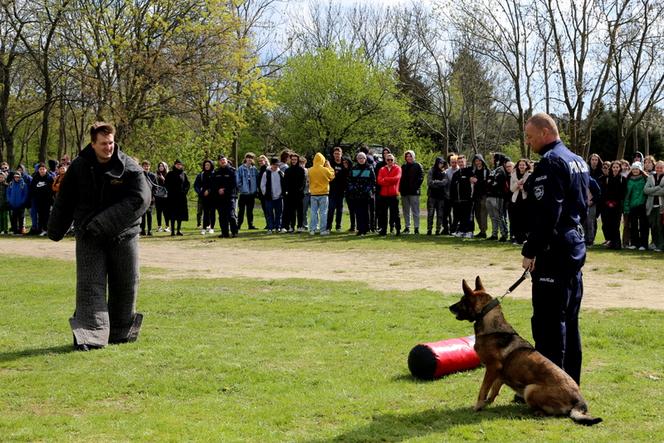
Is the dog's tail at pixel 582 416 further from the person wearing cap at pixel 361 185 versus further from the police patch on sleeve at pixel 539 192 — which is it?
the person wearing cap at pixel 361 185

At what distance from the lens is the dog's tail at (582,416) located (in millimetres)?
5531

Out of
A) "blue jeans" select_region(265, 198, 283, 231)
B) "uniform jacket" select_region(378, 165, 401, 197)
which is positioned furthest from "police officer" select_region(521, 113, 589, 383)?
"blue jeans" select_region(265, 198, 283, 231)

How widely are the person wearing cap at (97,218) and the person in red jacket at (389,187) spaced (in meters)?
12.8

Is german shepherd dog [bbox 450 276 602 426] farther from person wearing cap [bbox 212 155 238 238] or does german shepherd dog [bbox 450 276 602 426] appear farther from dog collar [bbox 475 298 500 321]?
person wearing cap [bbox 212 155 238 238]

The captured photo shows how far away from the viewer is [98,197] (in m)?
8.12

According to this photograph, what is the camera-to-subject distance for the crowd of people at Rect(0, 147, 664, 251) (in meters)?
18.2

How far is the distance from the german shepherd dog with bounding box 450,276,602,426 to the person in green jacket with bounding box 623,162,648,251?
42.6 ft

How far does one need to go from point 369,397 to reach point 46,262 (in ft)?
38.3

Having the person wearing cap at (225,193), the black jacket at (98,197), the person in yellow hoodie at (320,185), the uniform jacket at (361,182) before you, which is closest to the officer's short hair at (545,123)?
the black jacket at (98,197)

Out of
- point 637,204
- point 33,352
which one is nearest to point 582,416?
point 33,352

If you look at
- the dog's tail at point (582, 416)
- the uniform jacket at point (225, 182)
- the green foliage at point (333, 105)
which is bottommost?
the dog's tail at point (582, 416)

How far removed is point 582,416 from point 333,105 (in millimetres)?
43161

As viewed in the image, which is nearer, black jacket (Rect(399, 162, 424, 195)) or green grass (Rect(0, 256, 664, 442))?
green grass (Rect(0, 256, 664, 442))

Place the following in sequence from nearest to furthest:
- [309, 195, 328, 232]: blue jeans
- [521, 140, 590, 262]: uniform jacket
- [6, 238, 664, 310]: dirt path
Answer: [521, 140, 590, 262]: uniform jacket < [6, 238, 664, 310]: dirt path < [309, 195, 328, 232]: blue jeans
